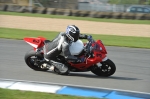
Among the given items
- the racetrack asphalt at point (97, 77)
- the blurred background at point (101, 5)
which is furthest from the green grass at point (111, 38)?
the blurred background at point (101, 5)

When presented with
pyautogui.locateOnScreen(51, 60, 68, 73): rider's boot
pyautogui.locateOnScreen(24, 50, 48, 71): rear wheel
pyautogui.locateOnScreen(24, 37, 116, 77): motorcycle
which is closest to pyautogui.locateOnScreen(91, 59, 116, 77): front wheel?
pyautogui.locateOnScreen(24, 37, 116, 77): motorcycle

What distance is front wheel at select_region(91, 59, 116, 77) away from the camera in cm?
907

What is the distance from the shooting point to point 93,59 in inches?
353

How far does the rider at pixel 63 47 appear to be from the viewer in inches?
357

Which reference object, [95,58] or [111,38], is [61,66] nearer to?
[95,58]

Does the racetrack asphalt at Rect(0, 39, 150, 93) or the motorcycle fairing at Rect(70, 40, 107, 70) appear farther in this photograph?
the motorcycle fairing at Rect(70, 40, 107, 70)

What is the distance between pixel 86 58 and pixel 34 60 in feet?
4.66

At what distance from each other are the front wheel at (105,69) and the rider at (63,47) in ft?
1.65

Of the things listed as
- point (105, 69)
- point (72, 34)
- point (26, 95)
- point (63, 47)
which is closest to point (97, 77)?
point (105, 69)

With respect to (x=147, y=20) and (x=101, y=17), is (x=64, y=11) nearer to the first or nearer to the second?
(x=101, y=17)

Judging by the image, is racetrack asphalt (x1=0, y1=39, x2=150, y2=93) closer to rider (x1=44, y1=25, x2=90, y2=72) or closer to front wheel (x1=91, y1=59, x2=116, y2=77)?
front wheel (x1=91, y1=59, x2=116, y2=77)

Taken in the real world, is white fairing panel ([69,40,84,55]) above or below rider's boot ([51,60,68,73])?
above

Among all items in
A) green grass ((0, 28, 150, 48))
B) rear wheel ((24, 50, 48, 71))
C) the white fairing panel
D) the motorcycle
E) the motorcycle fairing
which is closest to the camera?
the motorcycle fairing

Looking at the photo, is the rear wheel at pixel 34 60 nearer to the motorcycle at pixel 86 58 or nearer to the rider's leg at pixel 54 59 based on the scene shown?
the motorcycle at pixel 86 58
